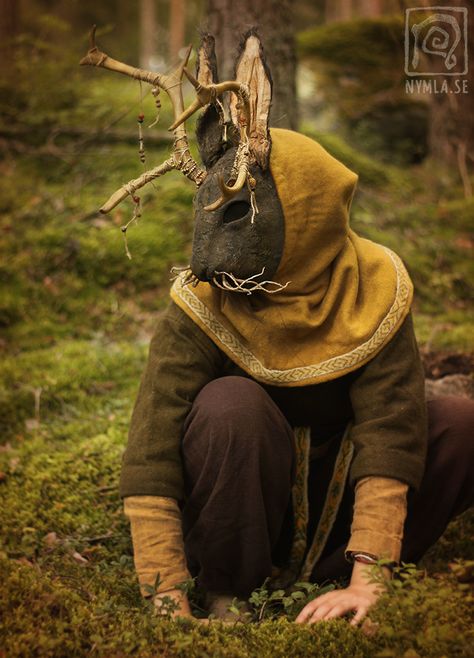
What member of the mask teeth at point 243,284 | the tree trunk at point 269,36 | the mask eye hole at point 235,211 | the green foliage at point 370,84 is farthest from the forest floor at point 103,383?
the tree trunk at point 269,36

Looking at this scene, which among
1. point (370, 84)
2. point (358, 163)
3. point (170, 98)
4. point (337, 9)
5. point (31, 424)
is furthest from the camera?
point (337, 9)

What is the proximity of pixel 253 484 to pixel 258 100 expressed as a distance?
1175 mm

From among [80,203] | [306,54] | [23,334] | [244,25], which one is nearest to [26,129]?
[80,203]

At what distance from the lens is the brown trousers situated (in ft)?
7.40

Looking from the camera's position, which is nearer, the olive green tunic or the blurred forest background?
the blurred forest background

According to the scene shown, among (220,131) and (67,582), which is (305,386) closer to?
(220,131)

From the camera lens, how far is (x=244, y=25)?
13.5ft

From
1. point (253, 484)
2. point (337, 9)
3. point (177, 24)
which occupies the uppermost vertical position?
point (337, 9)

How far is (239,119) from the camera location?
2.20 metres

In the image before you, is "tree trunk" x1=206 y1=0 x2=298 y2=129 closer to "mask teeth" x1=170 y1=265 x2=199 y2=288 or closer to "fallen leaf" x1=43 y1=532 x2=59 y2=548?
"mask teeth" x1=170 y1=265 x2=199 y2=288

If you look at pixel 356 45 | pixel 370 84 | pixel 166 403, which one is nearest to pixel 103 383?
pixel 166 403

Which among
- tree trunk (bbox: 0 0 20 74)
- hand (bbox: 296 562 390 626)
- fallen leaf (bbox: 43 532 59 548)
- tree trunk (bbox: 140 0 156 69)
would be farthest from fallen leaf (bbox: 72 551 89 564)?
tree trunk (bbox: 140 0 156 69)

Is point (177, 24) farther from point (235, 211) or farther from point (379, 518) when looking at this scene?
point (379, 518)

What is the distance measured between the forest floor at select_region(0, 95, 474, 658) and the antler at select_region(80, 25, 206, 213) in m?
1.21
